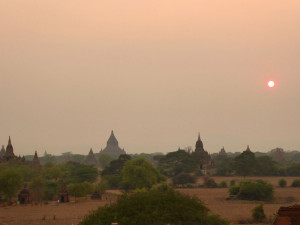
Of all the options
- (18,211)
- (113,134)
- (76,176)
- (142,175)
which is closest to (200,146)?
(76,176)

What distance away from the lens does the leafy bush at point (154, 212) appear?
1739 cm

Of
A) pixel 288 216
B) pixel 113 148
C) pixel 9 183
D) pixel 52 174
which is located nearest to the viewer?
pixel 288 216

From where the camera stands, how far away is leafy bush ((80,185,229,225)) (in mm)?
17391

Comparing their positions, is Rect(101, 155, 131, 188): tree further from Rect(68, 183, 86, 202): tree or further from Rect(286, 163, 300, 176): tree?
Rect(286, 163, 300, 176): tree

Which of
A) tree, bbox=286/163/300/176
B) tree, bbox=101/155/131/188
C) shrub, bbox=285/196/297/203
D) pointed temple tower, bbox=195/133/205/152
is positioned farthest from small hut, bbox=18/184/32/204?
pointed temple tower, bbox=195/133/205/152

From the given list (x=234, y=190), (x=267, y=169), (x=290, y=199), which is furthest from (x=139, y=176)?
(x=267, y=169)

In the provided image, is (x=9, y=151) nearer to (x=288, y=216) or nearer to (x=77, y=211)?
(x=77, y=211)

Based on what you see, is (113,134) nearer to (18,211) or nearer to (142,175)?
(142,175)

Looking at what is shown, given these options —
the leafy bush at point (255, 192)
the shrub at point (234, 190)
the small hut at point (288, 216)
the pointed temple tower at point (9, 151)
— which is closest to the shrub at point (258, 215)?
the leafy bush at point (255, 192)

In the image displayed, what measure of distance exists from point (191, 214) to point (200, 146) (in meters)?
77.5

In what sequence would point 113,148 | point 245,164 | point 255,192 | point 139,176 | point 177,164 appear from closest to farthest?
point 255,192, point 139,176, point 245,164, point 177,164, point 113,148

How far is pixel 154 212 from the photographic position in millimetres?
17453

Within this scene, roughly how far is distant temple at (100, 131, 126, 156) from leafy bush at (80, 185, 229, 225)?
526 ft

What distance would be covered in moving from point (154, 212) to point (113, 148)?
6576 inches
